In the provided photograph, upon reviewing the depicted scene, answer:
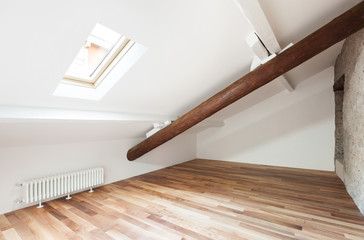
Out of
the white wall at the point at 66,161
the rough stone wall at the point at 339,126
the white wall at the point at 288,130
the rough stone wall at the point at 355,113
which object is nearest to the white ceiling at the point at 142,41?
the white wall at the point at 66,161

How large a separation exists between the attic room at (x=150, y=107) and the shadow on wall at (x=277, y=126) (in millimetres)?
398

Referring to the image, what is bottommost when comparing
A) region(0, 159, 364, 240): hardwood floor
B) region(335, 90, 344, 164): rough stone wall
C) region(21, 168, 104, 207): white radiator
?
region(0, 159, 364, 240): hardwood floor

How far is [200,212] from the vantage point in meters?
2.34

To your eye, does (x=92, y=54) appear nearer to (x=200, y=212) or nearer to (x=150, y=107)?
(x=150, y=107)

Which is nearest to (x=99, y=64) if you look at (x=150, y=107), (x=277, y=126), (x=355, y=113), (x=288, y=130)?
(x=150, y=107)

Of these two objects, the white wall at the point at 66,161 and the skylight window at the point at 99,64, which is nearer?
the skylight window at the point at 99,64

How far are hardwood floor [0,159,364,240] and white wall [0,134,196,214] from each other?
0.89ft

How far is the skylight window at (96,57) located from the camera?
209 centimetres

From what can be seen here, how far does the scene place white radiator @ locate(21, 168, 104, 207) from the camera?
2467 mm

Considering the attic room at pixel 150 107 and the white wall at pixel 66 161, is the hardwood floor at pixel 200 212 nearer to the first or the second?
the attic room at pixel 150 107

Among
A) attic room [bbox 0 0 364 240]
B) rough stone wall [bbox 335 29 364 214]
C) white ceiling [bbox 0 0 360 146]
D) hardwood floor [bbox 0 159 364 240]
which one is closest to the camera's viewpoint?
white ceiling [bbox 0 0 360 146]

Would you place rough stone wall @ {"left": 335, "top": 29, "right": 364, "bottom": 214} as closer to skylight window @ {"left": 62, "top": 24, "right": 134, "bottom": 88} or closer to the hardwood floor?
the hardwood floor

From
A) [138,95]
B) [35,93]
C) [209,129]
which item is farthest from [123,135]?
[209,129]

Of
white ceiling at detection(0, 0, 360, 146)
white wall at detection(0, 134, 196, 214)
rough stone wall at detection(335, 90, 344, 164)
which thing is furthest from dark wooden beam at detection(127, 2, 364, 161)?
rough stone wall at detection(335, 90, 344, 164)
